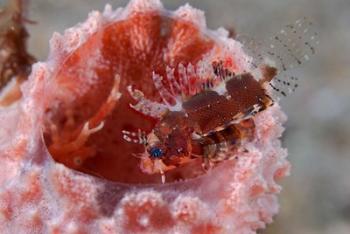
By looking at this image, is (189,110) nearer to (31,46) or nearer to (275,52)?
(275,52)

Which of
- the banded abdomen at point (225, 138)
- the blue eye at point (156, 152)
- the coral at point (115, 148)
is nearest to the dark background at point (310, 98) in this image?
the coral at point (115, 148)

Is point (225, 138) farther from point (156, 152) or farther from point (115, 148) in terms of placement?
point (115, 148)

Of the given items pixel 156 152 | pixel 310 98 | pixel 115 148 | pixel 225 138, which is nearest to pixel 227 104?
pixel 225 138

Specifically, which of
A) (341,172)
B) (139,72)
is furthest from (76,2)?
(341,172)

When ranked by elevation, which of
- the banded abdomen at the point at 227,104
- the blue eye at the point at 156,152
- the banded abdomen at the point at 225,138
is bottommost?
the blue eye at the point at 156,152

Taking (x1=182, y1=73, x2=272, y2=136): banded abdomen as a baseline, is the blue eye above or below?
below

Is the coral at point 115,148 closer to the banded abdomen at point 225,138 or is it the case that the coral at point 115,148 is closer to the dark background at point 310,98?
the banded abdomen at point 225,138

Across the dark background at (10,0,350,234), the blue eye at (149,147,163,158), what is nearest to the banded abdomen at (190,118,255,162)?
the blue eye at (149,147,163,158)

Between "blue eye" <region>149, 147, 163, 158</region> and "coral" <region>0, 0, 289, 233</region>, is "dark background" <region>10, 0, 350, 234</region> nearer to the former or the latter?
"coral" <region>0, 0, 289, 233</region>
